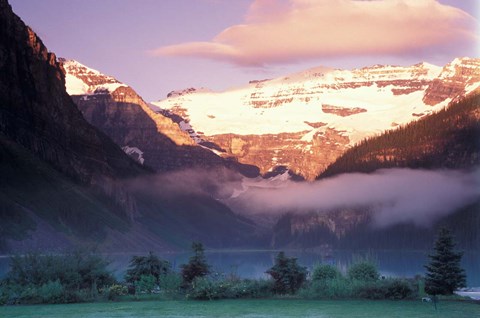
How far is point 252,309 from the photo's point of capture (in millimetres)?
47531

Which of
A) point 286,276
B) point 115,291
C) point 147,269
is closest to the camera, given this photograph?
point 115,291

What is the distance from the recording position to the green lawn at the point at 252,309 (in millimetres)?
44875

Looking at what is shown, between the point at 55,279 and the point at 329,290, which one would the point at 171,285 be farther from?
the point at 329,290

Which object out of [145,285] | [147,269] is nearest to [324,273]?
[145,285]

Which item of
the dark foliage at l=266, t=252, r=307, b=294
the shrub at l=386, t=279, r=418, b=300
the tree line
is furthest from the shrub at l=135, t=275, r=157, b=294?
the shrub at l=386, t=279, r=418, b=300

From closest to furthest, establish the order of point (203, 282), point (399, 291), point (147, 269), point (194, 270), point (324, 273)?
point (399, 291) → point (203, 282) → point (194, 270) → point (324, 273) → point (147, 269)

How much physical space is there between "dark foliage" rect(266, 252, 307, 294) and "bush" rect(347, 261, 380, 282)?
15.7 feet

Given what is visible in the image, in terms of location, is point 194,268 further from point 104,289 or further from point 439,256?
point 439,256

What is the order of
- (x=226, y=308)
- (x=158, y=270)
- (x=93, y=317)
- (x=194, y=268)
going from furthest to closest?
(x=158, y=270) → (x=194, y=268) → (x=226, y=308) → (x=93, y=317)

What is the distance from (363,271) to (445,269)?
6.96 meters

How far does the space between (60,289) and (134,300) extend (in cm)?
387

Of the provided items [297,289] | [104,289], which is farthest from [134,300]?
[297,289]

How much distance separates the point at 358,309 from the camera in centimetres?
4678

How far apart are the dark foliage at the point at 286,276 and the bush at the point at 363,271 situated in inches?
189
